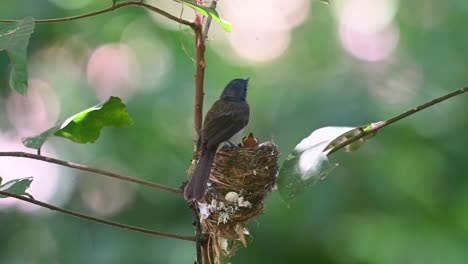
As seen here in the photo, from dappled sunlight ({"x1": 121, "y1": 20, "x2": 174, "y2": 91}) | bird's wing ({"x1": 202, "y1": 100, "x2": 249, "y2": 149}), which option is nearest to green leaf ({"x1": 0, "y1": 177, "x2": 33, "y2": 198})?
bird's wing ({"x1": 202, "y1": 100, "x2": 249, "y2": 149})

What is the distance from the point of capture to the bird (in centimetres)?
189

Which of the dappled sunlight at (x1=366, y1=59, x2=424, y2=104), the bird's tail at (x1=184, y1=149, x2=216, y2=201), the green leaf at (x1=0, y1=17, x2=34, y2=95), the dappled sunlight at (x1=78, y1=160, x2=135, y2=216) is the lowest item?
the dappled sunlight at (x1=78, y1=160, x2=135, y2=216)

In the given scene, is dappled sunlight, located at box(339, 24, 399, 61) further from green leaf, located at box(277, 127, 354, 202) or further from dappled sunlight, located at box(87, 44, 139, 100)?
green leaf, located at box(277, 127, 354, 202)

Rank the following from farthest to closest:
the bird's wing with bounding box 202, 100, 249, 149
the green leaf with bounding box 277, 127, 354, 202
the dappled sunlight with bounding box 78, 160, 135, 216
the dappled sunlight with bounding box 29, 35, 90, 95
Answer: the dappled sunlight with bounding box 29, 35, 90, 95
the dappled sunlight with bounding box 78, 160, 135, 216
the bird's wing with bounding box 202, 100, 249, 149
the green leaf with bounding box 277, 127, 354, 202

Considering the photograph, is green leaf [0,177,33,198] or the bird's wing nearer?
green leaf [0,177,33,198]

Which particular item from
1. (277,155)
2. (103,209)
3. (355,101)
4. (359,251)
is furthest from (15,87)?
(359,251)

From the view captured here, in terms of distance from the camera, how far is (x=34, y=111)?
3.96 meters

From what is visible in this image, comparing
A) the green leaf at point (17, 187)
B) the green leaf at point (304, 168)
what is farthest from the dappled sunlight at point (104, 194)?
the green leaf at point (304, 168)

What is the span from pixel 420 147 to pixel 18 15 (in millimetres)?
2196

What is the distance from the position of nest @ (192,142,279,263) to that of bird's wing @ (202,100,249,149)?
5 centimetres

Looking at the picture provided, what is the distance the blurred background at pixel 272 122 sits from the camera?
3.62 meters

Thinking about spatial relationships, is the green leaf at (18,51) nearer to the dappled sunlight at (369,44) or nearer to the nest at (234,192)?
the nest at (234,192)

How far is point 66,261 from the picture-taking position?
3.76 meters

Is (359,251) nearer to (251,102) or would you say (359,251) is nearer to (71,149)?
(251,102)
